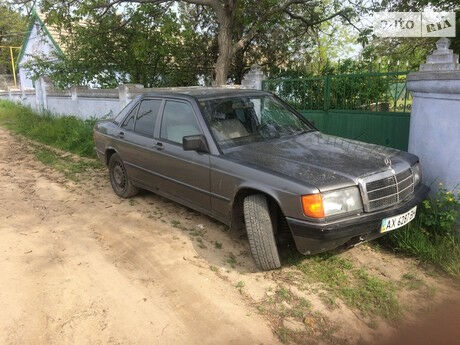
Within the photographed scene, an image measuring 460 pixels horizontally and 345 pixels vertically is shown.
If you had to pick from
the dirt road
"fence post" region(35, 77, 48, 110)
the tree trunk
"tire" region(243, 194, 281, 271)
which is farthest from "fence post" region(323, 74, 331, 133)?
"fence post" region(35, 77, 48, 110)

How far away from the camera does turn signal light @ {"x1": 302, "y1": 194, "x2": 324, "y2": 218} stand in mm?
3016

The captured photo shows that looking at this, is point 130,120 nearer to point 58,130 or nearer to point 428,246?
point 428,246

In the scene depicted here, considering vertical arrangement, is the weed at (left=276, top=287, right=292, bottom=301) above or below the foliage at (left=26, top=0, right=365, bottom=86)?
below

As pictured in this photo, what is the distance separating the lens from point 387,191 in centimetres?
332

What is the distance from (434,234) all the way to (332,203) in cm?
159

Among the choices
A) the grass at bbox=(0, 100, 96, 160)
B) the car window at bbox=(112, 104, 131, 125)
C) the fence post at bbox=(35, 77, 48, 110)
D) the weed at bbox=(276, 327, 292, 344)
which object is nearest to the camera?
the weed at bbox=(276, 327, 292, 344)

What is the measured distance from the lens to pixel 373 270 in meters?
3.60

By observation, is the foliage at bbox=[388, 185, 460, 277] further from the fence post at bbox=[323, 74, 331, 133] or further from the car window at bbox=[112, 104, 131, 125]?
the car window at bbox=[112, 104, 131, 125]

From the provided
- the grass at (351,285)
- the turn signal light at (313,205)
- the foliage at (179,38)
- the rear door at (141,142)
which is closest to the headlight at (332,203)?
the turn signal light at (313,205)

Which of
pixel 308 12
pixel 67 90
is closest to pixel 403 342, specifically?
pixel 308 12

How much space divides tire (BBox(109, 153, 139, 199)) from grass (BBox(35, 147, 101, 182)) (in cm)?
123

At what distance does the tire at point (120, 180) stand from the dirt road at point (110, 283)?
23 cm

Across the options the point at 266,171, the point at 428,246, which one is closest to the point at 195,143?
the point at 266,171

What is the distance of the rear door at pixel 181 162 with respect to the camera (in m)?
4.02
